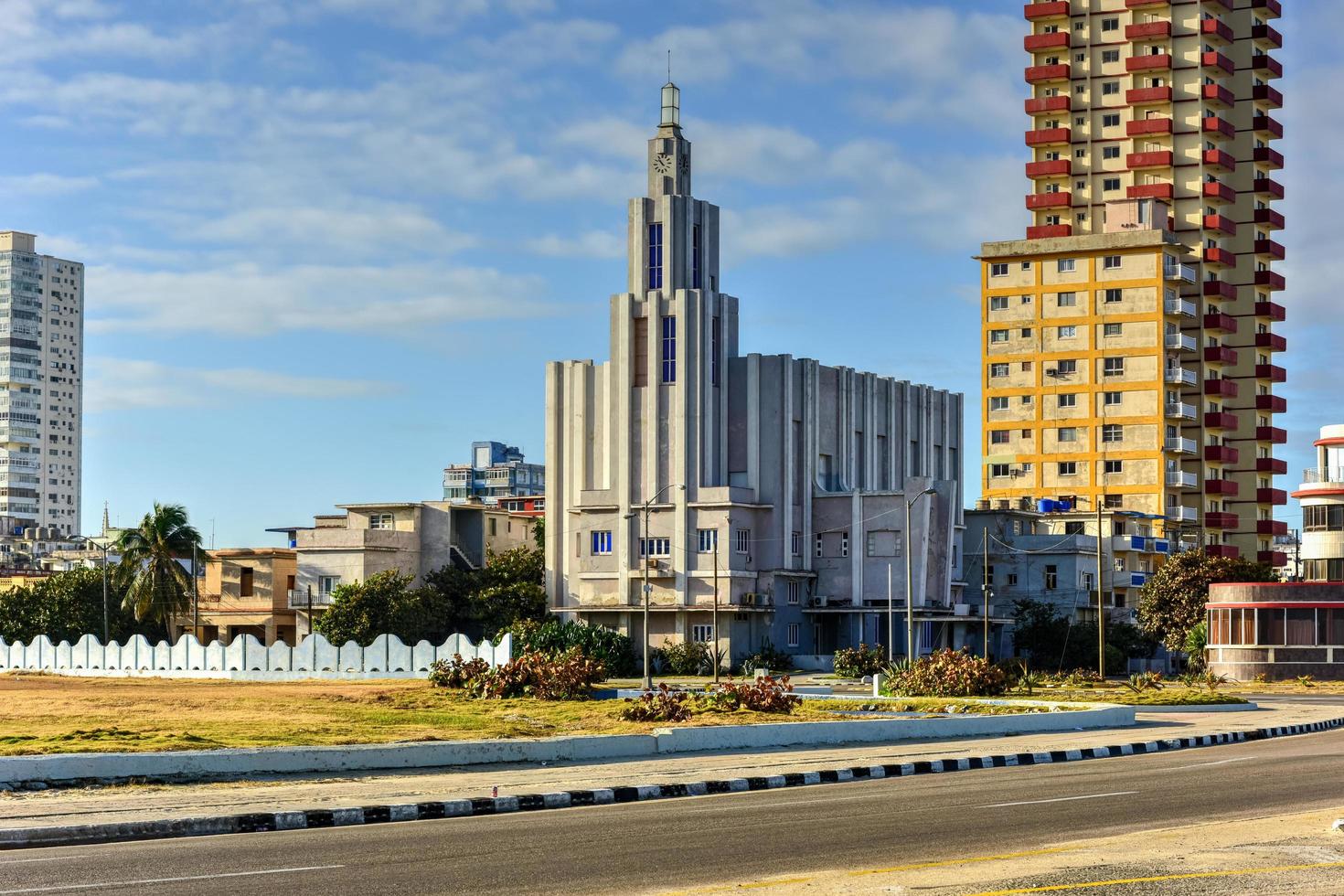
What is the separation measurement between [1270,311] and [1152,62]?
22.3 m

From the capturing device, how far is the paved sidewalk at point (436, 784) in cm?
2030

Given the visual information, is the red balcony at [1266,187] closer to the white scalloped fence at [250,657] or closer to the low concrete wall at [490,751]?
the white scalloped fence at [250,657]

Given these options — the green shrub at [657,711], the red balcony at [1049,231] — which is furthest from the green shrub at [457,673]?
the red balcony at [1049,231]

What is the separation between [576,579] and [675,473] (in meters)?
8.22

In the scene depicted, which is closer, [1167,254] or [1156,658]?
[1156,658]

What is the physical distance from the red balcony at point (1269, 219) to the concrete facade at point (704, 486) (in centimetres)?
5960

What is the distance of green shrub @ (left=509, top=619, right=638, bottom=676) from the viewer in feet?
259

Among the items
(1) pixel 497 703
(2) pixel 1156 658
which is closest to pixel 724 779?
(1) pixel 497 703

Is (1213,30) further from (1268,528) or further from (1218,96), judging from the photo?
(1268,528)

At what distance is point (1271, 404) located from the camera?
136125mm

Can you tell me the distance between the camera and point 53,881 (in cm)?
1445

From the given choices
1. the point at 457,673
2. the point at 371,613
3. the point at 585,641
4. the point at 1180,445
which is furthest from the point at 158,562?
the point at 1180,445

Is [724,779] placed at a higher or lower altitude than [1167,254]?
lower

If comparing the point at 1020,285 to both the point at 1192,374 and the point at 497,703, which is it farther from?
the point at 497,703
